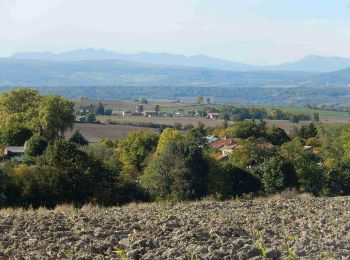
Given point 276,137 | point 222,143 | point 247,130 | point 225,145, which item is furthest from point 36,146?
point 247,130

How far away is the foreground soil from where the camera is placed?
10234 millimetres

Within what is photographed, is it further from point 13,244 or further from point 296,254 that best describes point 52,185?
point 296,254

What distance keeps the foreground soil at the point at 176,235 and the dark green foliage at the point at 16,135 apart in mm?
38771

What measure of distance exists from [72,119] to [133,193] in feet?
87.2

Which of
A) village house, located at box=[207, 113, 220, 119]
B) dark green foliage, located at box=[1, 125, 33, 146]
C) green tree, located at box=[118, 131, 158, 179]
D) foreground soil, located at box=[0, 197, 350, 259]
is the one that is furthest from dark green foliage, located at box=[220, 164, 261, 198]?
village house, located at box=[207, 113, 220, 119]

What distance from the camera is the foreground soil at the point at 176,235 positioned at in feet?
33.6

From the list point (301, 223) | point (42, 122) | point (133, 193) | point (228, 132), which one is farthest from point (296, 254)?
point (228, 132)

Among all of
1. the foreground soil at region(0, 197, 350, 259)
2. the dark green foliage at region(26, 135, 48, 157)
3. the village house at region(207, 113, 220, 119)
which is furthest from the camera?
the village house at region(207, 113, 220, 119)

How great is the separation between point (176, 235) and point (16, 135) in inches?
1710

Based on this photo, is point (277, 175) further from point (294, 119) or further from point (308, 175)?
point (294, 119)

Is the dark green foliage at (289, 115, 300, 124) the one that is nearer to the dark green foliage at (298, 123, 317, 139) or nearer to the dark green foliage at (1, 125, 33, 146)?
the dark green foliage at (298, 123, 317, 139)

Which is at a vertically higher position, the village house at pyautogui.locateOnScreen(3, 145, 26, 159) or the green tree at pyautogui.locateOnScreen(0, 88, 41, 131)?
the green tree at pyautogui.locateOnScreen(0, 88, 41, 131)

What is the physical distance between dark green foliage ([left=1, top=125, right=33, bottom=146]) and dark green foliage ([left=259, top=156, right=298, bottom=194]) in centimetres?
2612

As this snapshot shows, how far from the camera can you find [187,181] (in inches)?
1143
